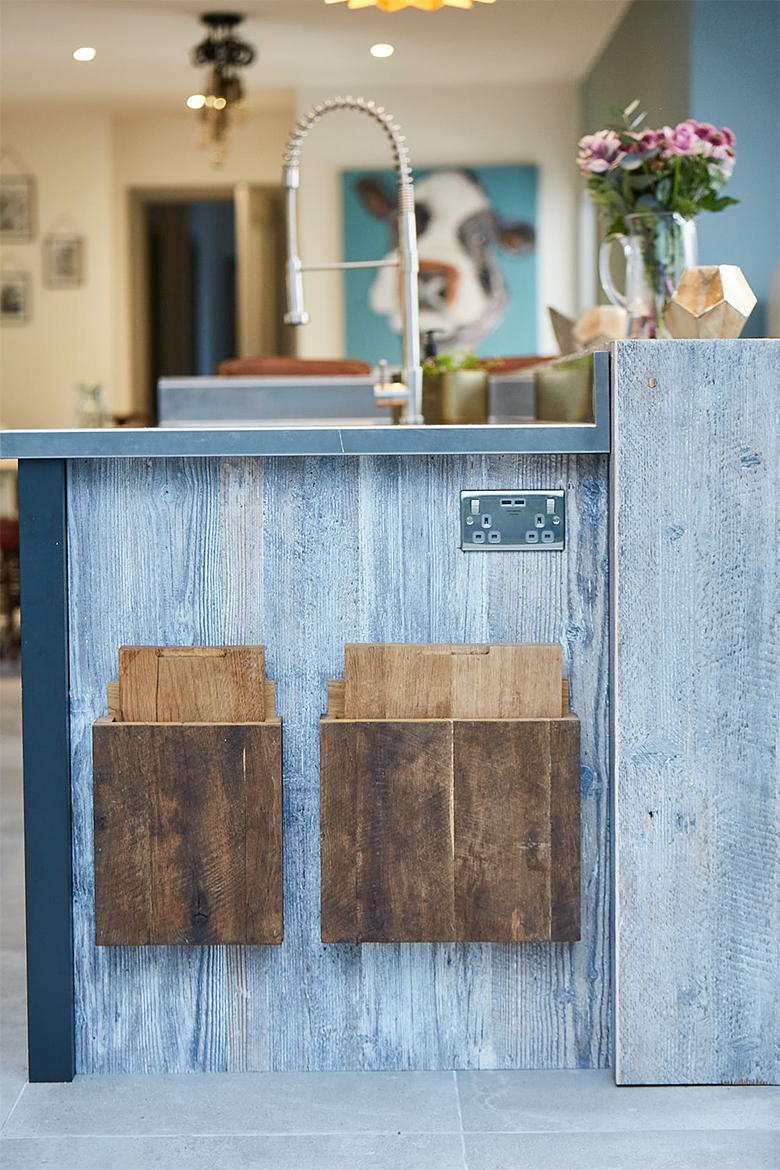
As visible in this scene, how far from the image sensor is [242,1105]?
67.6 inches

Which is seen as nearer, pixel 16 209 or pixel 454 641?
pixel 454 641

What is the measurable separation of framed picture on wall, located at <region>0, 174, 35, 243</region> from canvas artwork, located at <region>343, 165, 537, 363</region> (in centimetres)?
201

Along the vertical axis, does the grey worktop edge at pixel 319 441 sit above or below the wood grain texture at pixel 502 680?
above

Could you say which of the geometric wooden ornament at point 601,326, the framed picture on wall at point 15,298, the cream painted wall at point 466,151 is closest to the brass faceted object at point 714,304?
the geometric wooden ornament at point 601,326

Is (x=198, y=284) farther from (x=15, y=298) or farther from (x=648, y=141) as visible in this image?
(x=648, y=141)

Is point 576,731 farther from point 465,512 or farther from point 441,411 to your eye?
point 441,411

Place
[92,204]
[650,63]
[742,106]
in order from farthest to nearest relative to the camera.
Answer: [92,204]
[650,63]
[742,106]

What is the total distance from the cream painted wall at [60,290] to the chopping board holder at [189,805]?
6.49m

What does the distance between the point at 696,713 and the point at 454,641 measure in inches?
13.4

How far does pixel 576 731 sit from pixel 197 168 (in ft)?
23.8

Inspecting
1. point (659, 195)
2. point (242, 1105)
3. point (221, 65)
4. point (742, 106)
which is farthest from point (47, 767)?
point (221, 65)

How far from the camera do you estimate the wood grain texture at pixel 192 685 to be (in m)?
1.73

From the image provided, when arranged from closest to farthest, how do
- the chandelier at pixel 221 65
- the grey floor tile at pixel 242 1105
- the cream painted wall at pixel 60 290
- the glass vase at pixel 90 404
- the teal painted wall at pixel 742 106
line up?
the grey floor tile at pixel 242 1105
the teal painted wall at pixel 742 106
the chandelier at pixel 221 65
the glass vase at pixel 90 404
the cream painted wall at pixel 60 290

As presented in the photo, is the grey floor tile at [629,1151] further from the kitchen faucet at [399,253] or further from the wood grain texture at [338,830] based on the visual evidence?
the kitchen faucet at [399,253]
